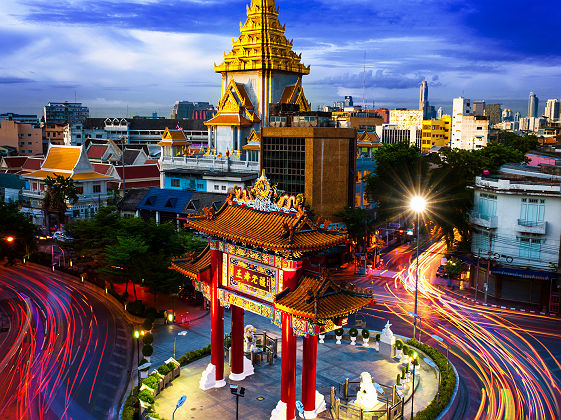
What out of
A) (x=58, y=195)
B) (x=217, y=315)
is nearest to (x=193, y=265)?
(x=217, y=315)

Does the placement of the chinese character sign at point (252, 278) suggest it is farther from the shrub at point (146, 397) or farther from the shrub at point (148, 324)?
the shrub at point (148, 324)

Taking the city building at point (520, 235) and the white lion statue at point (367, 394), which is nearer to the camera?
the white lion statue at point (367, 394)

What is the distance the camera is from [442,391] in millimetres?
30328

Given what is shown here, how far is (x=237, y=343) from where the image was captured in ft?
104

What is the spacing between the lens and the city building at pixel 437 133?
178375 millimetres

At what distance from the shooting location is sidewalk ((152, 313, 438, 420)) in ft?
92.8

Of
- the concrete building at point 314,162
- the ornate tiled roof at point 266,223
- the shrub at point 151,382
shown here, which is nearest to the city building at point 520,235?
the concrete building at point 314,162

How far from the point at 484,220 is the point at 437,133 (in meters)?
135

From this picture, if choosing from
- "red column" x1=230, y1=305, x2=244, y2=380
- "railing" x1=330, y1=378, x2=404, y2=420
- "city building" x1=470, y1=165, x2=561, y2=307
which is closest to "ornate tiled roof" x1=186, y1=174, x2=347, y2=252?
"red column" x1=230, y1=305, x2=244, y2=380

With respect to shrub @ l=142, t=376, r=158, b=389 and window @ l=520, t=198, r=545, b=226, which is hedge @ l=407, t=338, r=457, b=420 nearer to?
shrub @ l=142, t=376, r=158, b=389

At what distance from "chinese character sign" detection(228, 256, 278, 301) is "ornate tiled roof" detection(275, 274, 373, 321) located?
1.75m

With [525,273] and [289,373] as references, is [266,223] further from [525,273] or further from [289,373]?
[525,273]

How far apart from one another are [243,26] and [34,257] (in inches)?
1820

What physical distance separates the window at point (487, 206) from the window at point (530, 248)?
3.70 metres
